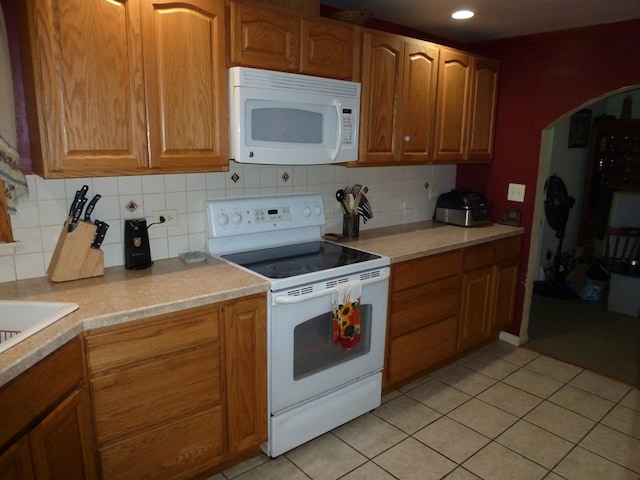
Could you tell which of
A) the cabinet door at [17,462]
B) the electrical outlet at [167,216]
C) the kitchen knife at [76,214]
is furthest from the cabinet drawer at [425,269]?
the cabinet door at [17,462]

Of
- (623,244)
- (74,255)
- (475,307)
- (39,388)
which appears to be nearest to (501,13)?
(475,307)

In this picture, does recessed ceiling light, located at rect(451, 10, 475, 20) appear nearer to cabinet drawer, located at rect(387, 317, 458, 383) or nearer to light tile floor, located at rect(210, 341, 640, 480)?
cabinet drawer, located at rect(387, 317, 458, 383)

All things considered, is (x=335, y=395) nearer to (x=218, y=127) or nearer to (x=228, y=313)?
(x=228, y=313)

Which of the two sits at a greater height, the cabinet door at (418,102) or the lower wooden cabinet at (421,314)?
the cabinet door at (418,102)

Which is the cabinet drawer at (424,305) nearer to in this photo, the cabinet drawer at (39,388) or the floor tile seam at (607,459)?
the floor tile seam at (607,459)

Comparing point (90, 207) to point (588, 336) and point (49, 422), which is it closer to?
point (49, 422)

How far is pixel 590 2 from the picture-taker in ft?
7.84

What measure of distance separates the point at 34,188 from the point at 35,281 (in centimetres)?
38

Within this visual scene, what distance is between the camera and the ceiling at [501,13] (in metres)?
2.43

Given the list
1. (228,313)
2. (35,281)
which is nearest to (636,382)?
(228,313)

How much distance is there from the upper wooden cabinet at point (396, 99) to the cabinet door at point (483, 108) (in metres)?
0.45

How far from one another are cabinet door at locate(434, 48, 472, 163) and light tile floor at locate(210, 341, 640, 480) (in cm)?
146

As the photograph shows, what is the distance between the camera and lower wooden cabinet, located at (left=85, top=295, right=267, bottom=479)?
1.59m

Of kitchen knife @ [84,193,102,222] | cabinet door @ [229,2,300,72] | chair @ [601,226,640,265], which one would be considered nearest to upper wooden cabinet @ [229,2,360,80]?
cabinet door @ [229,2,300,72]
